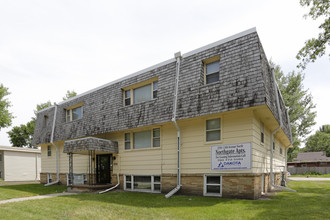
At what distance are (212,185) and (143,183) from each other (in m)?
4.29

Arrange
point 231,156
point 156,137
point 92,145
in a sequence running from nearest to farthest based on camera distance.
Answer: point 231,156 → point 156,137 → point 92,145

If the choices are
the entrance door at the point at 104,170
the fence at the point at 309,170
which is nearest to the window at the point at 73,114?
the entrance door at the point at 104,170

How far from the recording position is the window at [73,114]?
16.9m

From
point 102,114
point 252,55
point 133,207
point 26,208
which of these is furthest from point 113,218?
point 102,114

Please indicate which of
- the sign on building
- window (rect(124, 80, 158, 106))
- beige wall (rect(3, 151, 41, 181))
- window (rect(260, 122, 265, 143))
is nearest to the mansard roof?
window (rect(124, 80, 158, 106))

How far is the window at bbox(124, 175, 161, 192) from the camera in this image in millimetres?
11854

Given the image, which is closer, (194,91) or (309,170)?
(194,91)

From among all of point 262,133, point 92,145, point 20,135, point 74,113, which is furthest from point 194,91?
point 20,135

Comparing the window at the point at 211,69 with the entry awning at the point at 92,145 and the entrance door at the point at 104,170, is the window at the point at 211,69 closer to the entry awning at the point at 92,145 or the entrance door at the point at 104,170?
the entry awning at the point at 92,145

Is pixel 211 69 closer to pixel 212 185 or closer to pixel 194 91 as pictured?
pixel 194 91

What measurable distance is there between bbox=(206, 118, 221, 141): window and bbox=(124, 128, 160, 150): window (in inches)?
119

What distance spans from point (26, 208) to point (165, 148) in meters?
6.34

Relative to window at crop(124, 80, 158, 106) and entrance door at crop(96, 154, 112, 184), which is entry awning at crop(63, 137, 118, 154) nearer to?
entrance door at crop(96, 154, 112, 184)

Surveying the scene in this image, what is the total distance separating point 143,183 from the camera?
40.7 feet
